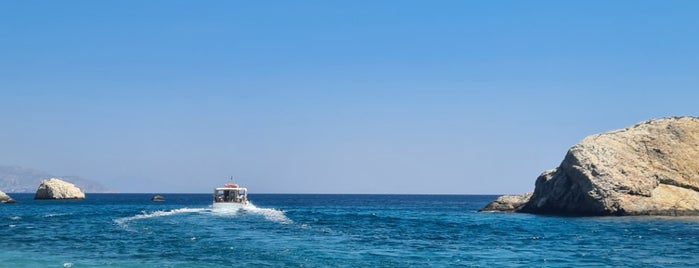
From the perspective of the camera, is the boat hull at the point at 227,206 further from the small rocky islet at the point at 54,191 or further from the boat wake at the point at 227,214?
the small rocky islet at the point at 54,191

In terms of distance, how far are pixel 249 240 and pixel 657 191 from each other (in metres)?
58.4

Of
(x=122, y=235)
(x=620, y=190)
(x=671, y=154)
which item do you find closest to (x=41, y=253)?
(x=122, y=235)

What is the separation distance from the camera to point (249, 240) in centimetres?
5003

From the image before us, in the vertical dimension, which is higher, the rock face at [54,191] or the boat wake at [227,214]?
the rock face at [54,191]

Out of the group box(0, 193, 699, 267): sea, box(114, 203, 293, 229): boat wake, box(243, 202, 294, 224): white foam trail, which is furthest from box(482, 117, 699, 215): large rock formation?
box(114, 203, 293, 229): boat wake

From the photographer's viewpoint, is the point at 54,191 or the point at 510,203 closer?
the point at 510,203

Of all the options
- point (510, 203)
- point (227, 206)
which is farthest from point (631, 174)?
point (227, 206)

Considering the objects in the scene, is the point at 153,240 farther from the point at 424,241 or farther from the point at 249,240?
the point at 424,241

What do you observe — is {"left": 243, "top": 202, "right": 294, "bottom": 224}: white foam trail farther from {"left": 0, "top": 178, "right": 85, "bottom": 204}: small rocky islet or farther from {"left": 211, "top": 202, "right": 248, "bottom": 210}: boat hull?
{"left": 0, "top": 178, "right": 85, "bottom": 204}: small rocky islet

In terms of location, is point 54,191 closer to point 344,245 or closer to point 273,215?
point 273,215

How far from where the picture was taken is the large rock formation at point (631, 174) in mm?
83312

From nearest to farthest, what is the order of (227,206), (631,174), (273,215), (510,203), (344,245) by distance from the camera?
(344,245), (631,174), (273,215), (227,206), (510,203)

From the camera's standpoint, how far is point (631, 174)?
84812mm

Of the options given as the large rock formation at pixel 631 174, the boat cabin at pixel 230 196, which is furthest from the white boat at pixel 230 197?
the large rock formation at pixel 631 174
